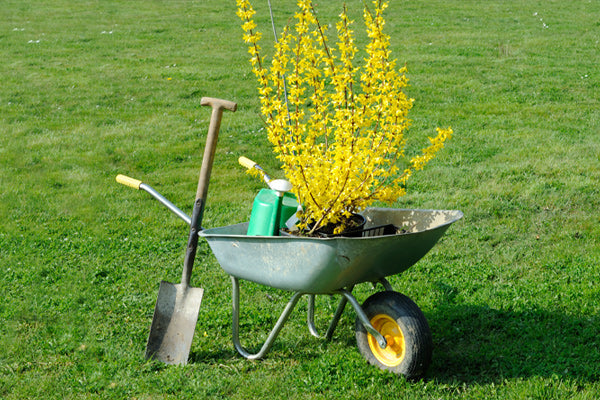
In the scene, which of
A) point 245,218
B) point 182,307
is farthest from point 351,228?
point 245,218

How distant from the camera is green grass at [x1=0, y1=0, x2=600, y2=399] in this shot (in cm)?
344

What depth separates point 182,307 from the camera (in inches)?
146

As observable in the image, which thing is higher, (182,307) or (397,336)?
(397,336)

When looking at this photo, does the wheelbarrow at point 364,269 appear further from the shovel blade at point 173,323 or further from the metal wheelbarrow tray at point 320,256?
the shovel blade at point 173,323

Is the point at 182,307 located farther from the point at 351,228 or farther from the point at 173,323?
the point at 351,228

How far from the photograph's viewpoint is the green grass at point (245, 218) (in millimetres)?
3439

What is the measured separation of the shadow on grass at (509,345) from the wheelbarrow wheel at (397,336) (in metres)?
0.28

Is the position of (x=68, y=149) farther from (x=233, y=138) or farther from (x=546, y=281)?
(x=546, y=281)

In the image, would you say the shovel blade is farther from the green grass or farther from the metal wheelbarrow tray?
the metal wheelbarrow tray

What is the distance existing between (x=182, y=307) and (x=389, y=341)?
3.98 feet

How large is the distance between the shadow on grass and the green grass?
0.01 m

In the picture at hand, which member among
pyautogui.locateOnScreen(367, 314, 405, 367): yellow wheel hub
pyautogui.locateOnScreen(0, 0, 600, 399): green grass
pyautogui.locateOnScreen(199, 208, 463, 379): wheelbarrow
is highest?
pyautogui.locateOnScreen(199, 208, 463, 379): wheelbarrow

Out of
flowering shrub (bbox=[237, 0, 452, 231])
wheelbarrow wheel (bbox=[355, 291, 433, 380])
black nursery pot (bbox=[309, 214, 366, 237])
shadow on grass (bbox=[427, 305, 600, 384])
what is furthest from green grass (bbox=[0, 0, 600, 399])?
flowering shrub (bbox=[237, 0, 452, 231])

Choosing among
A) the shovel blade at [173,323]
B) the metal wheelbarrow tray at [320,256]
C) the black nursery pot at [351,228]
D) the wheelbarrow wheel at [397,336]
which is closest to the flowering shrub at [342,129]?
the black nursery pot at [351,228]
